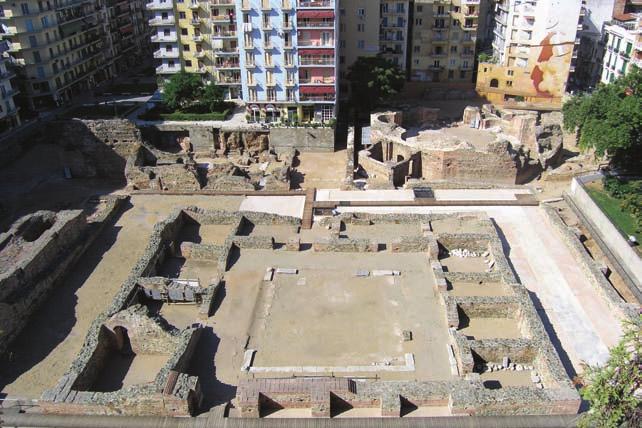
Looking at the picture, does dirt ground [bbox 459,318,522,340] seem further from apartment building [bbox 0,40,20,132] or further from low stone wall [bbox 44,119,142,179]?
apartment building [bbox 0,40,20,132]

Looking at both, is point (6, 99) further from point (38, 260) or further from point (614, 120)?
point (614, 120)

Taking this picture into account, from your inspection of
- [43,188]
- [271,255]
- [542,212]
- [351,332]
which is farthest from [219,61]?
[351,332]

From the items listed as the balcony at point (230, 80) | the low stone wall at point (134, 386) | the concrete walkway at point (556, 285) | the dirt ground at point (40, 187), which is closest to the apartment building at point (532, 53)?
the balcony at point (230, 80)

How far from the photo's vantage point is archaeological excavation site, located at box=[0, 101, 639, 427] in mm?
19469

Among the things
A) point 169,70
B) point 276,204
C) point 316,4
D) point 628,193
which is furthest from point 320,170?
point 169,70

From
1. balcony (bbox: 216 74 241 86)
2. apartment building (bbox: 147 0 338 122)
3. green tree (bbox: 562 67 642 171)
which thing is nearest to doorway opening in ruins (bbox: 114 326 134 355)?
green tree (bbox: 562 67 642 171)

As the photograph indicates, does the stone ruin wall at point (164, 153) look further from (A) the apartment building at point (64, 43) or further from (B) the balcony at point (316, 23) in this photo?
(B) the balcony at point (316, 23)

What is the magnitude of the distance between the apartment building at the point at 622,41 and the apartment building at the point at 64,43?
58109 mm

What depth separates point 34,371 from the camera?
73.6 ft

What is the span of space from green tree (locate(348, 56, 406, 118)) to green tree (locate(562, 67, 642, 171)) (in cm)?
1682

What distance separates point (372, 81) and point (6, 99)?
33826 millimetres

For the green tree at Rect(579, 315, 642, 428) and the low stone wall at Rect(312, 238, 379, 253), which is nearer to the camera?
the green tree at Rect(579, 315, 642, 428)

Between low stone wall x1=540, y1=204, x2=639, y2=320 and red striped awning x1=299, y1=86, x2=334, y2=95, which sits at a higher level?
red striped awning x1=299, y1=86, x2=334, y2=95

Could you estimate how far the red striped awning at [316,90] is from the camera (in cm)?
4859
